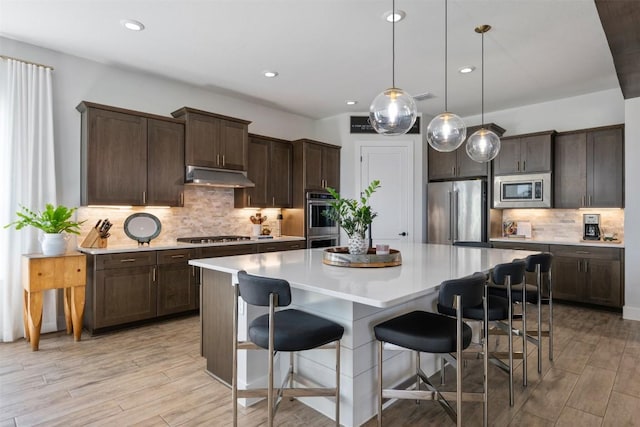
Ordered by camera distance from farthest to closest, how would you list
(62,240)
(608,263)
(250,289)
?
(608,263), (62,240), (250,289)

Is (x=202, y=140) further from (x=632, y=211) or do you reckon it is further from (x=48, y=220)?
(x=632, y=211)

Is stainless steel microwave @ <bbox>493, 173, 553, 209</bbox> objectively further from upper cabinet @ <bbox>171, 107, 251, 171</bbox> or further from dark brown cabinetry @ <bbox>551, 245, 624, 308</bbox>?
upper cabinet @ <bbox>171, 107, 251, 171</bbox>

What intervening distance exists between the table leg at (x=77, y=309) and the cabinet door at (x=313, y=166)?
10.8 feet

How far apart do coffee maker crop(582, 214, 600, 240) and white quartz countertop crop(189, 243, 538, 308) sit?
2466mm

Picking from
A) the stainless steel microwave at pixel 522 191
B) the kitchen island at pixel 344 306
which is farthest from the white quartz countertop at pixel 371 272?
the stainless steel microwave at pixel 522 191

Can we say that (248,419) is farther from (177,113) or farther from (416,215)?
(416,215)

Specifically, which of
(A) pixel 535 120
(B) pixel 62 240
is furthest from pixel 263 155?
(A) pixel 535 120

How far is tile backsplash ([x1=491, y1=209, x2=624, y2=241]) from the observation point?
4930 millimetres

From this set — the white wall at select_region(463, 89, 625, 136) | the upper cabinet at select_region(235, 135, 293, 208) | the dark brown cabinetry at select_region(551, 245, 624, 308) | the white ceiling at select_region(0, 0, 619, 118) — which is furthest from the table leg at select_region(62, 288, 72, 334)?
the white wall at select_region(463, 89, 625, 136)

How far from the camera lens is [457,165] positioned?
5.84 metres

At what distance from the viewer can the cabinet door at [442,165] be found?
589cm

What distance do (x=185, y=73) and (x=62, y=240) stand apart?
2387 millimetres

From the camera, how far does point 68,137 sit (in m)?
3.96

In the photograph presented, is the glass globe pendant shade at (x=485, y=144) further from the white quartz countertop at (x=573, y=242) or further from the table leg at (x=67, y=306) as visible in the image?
the table leg at (x=67, y=306)
